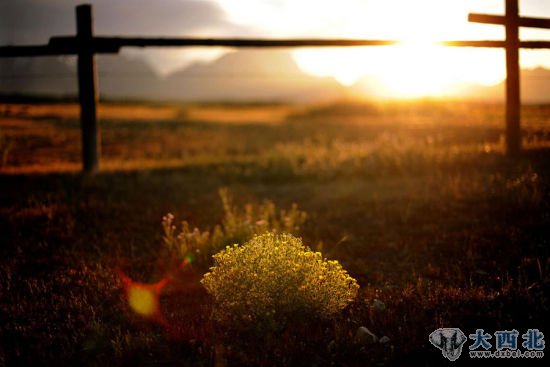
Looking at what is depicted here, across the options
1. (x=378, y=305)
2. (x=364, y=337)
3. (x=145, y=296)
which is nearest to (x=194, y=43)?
(x=145, y=296)

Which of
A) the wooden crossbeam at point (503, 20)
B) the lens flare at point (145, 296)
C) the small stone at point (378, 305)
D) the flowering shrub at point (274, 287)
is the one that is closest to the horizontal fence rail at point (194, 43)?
the wooden crossbeam at point (503, 20)

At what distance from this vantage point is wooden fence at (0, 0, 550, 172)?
9.36 metres

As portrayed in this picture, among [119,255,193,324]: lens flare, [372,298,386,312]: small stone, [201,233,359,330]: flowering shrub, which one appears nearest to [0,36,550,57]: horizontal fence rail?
[119,255,193,324]: lens flare

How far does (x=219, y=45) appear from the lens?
31.1ft

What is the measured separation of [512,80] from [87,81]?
9.01m

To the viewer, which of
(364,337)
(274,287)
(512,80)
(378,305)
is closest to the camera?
(364,337)

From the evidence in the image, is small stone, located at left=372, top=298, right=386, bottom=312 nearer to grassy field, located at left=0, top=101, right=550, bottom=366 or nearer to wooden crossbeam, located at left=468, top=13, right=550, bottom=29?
grassy field, located at left=0, top=101, right=550, bottom=366

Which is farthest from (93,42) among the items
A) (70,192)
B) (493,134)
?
(493,134)

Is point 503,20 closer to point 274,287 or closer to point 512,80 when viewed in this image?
point 512,80

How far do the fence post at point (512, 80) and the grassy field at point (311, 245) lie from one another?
1.57ft

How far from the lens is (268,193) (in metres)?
10.4

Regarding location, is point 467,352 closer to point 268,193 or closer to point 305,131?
point 268,193

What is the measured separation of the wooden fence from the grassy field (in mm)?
1162

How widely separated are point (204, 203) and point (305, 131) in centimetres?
2169
